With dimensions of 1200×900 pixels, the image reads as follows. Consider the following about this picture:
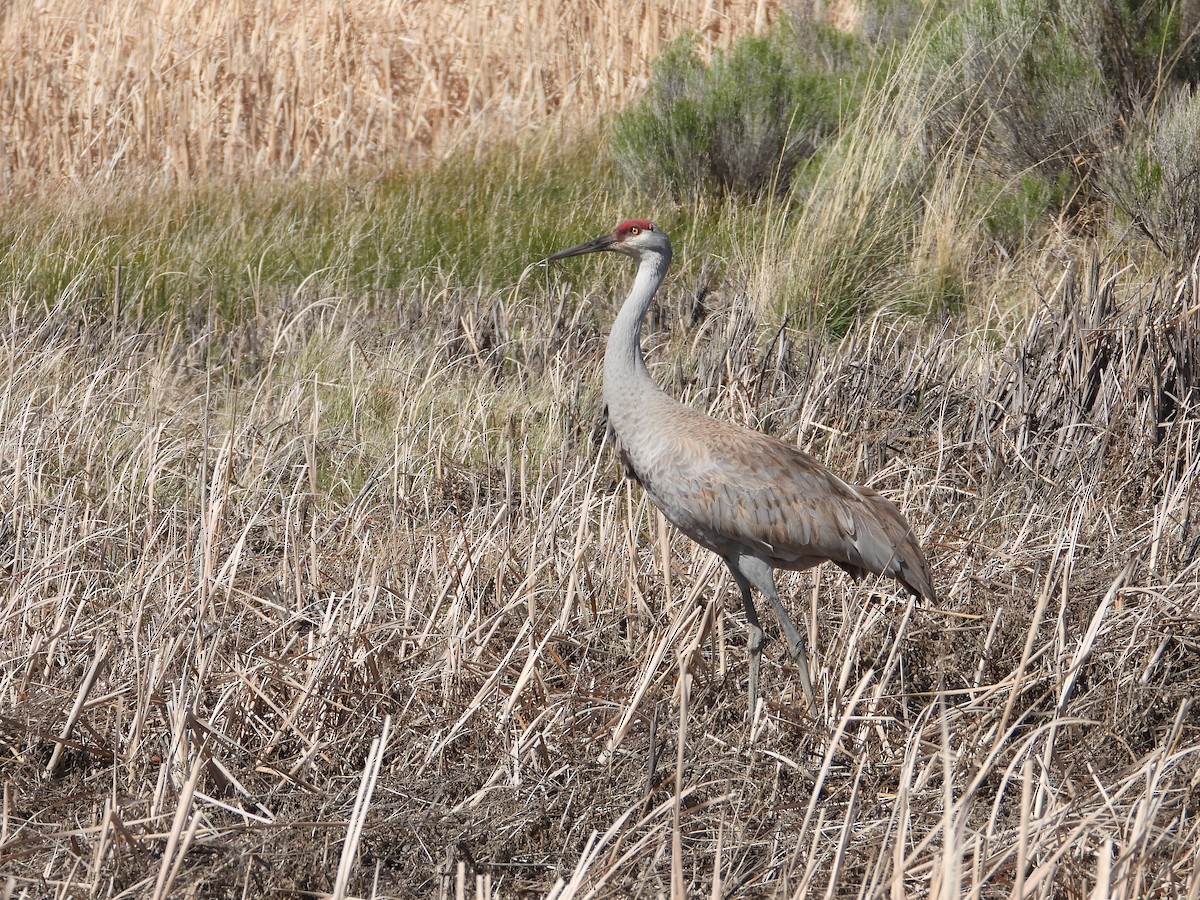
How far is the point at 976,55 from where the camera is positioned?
7.81m

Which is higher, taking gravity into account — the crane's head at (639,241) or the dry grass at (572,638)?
the crane's head at (639,241)

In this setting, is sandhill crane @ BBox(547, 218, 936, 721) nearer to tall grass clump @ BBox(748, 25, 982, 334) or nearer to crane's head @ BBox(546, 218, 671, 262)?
crane's head @ BBox(546, 218, 671, 262)

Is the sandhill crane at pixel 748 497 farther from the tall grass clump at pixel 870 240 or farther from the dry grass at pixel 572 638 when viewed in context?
the tall grass clump at pixel 870 240

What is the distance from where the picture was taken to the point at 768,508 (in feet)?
11.8

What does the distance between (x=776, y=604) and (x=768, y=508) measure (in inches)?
9.8

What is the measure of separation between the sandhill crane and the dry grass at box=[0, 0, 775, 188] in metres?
5.58

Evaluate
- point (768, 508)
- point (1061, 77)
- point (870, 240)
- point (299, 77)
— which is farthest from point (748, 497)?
point (299, 77)

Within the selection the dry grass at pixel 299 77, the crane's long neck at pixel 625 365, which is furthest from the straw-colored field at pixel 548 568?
the dry grass at pixel 299 77

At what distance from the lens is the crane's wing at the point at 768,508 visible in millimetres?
3566

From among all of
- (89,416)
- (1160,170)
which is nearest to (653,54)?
(1160,170)

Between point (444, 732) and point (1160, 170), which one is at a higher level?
point (1160, 170)

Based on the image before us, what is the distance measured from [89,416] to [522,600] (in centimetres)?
188

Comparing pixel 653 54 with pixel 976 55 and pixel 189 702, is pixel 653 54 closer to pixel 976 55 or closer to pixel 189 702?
pixel 976 55

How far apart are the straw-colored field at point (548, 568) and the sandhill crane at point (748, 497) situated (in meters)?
0.18
